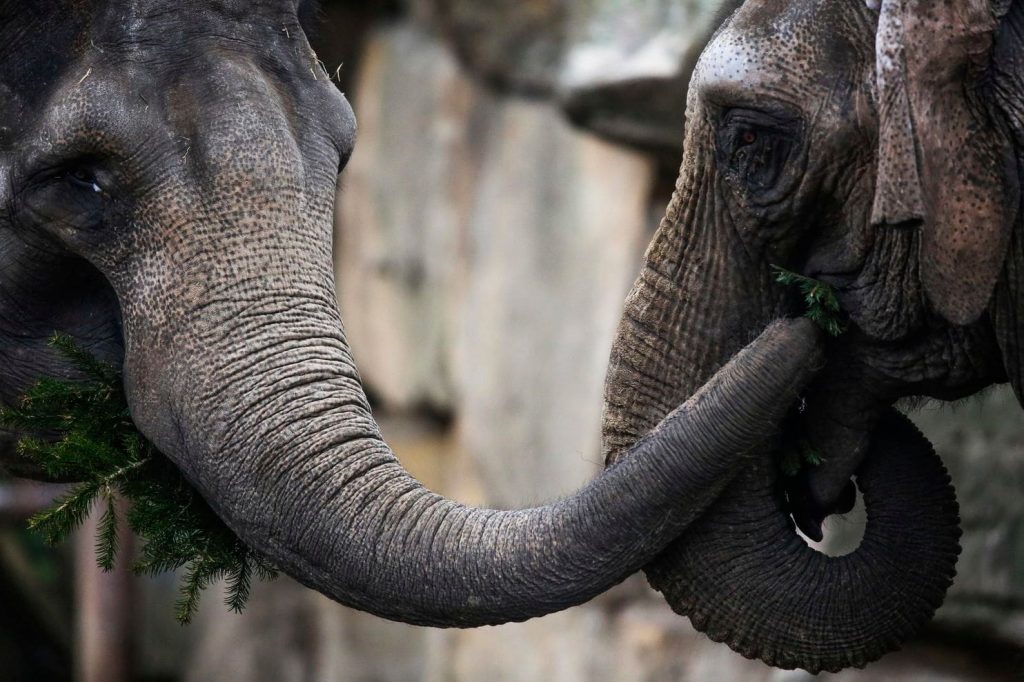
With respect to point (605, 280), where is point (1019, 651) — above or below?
above

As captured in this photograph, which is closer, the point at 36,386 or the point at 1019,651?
the point at 36,386

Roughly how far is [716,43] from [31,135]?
1.23 meters

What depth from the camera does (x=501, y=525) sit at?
8.28 ft

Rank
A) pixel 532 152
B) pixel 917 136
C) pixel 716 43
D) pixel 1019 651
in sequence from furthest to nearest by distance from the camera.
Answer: pixel 532 152
pixel 1019 651
pixel 716 43
pixel 917 136

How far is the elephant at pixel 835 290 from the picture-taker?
2486 mm

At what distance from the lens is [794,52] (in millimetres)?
2607

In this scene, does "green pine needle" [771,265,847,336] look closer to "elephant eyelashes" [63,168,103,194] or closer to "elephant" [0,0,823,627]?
"elephant" [0,0,823,627]

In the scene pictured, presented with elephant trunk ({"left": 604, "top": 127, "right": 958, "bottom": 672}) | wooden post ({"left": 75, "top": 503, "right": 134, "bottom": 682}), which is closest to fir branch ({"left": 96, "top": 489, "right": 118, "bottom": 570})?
elephant trunk ({"left": 604, "top": 127, "right": 958, "bottom": 672})

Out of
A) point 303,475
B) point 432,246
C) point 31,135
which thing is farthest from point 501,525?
point 432,246

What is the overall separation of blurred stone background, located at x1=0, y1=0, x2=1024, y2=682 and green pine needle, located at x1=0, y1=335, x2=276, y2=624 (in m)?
1.24

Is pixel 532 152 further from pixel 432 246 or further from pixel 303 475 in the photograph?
pixel 303 475

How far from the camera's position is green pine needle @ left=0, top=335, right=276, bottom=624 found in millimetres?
2748

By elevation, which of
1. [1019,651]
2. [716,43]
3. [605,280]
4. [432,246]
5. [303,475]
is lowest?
[432,246]

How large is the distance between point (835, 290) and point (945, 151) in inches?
13.9
